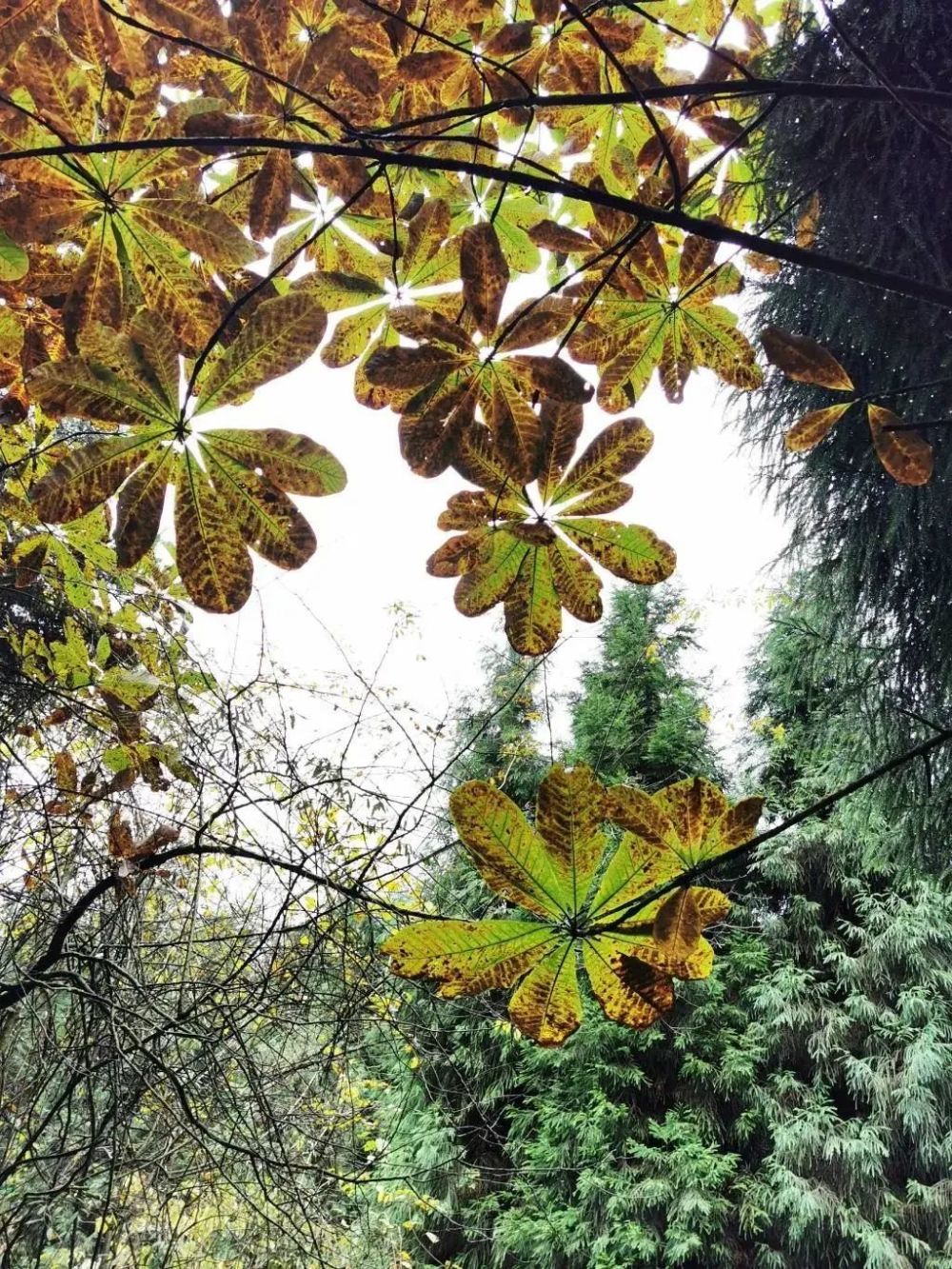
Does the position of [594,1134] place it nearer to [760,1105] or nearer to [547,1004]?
[760,1105]

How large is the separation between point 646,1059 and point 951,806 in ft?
9.06

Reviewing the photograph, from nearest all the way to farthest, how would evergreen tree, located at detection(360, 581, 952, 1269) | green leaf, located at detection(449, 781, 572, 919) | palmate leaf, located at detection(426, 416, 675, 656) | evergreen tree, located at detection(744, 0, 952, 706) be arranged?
green leaf, located at detection(449, 781, 572, 919) < palmate leaf, located at detection(426, 416, 675, 656) < evergreen tree, located at detection(744, 0, 952, 706) < evergreen tree, located at detection(360, 581, 952, 1269)

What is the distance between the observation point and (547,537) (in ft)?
1.24

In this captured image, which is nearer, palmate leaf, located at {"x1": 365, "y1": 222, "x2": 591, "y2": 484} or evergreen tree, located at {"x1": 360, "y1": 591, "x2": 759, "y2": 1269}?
palmate leaf, located at {"x1": 365, "y1": 222, "x2": 591, "y2": 484}

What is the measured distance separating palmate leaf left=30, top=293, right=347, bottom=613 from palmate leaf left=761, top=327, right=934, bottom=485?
0.66 ft

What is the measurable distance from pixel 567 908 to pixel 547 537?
174 mm

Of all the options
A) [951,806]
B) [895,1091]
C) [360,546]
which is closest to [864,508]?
[951,806]

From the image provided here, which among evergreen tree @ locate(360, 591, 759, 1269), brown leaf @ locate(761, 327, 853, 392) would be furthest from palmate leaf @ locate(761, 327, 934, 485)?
evergreen tree @ locate(360, 591, 759, 1269)

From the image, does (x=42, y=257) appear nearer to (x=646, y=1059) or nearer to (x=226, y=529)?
(x=226, y=529)

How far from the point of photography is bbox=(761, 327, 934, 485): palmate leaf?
34 cm

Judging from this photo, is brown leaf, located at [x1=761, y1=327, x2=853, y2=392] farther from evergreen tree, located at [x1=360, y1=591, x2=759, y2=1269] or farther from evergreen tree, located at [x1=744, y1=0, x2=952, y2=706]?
evergreen tree, located at [x1=360, y1=591, x2=759, y2=1269]

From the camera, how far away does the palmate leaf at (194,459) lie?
1.01 feet

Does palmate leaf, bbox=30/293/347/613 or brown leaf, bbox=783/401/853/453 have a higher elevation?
brown leaf, bbox=783/401/853/453

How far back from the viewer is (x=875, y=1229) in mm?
3393
